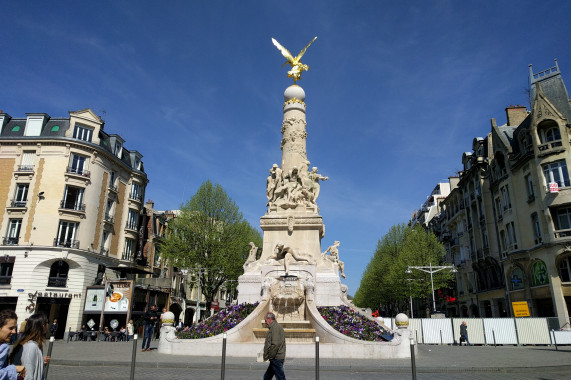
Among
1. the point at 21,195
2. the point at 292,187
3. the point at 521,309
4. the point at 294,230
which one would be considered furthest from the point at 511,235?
the point at 21,195

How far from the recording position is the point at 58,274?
32.9 meters

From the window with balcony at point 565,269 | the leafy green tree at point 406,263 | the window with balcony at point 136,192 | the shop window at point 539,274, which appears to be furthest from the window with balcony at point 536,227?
the window with balcony at point 136,192

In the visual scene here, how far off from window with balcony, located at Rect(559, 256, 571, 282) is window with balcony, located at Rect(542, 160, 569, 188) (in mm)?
5540

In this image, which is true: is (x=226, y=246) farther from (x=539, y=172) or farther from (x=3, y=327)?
(x=3, y=327)

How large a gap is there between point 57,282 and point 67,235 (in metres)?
3.98

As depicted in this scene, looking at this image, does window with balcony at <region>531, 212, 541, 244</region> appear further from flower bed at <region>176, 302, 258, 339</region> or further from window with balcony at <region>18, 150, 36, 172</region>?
window with balcony at <region>18, 150, 36, 172</region>

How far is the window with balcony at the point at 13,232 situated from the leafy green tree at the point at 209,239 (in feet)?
38.8

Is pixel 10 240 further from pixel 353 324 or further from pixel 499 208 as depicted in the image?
pixel 499 208

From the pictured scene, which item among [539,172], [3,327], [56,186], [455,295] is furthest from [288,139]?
[455,295]

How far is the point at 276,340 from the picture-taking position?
7430 mm

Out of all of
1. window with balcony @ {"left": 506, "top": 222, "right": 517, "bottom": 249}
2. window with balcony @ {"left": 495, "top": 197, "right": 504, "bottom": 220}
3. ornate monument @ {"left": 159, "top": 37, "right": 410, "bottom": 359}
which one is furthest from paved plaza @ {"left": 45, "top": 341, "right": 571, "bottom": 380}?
window with balcony @ {"left": 495, "top": 197, "right": 504, "bottom": 220}

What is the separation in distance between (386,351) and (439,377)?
9.86 feet

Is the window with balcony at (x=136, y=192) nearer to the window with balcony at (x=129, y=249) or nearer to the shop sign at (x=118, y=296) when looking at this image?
the window with balcony at (x=129, y=249)

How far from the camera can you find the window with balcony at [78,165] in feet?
116
